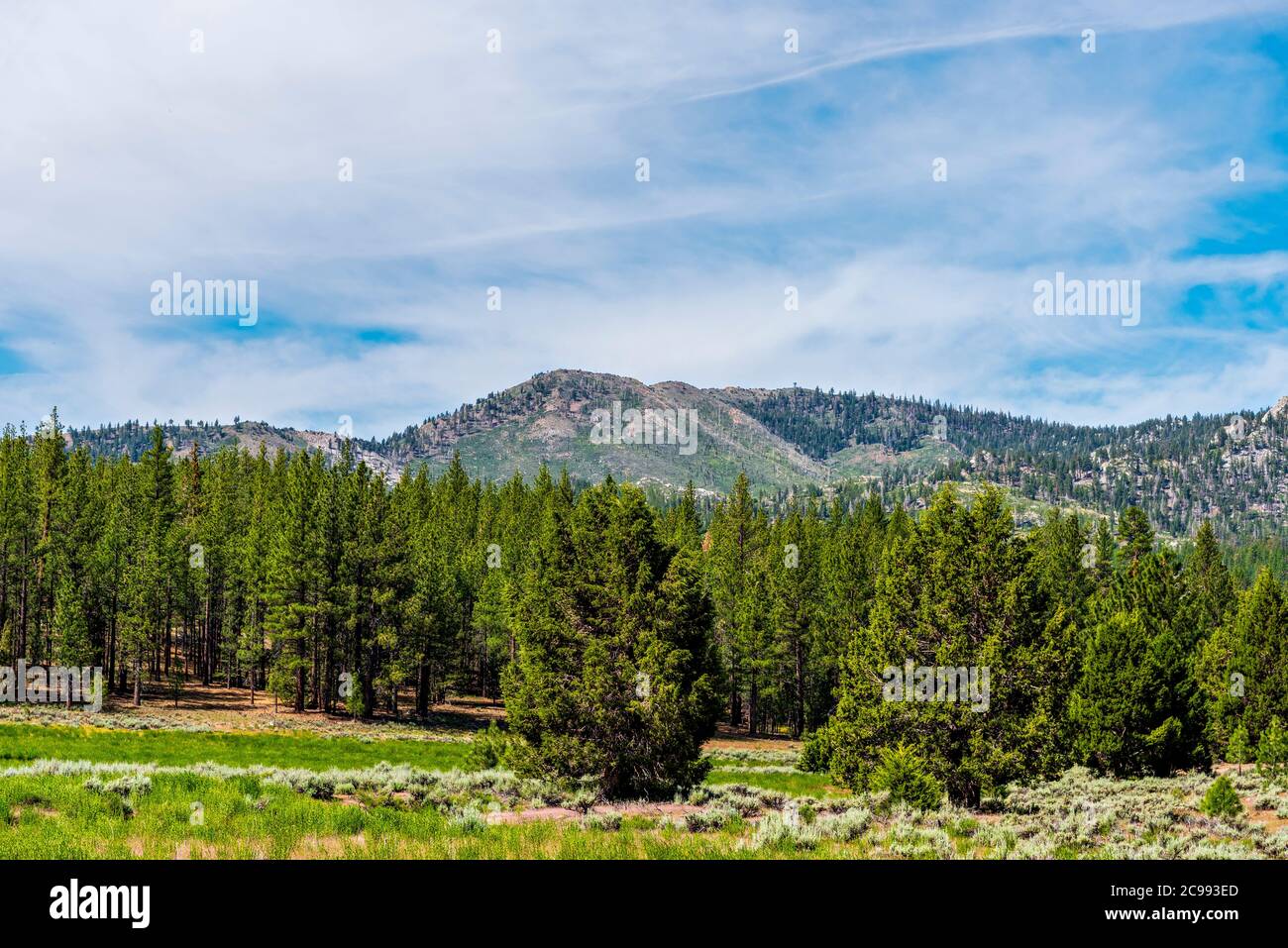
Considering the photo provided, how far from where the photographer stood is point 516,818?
59.8 ft

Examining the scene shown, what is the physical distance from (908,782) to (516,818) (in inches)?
419

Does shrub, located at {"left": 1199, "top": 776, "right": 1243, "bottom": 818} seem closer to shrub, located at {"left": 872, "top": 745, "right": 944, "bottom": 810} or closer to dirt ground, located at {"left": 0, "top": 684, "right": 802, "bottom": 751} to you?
shrub, located at {"left": 872, "top": 745, "right": 944, "bottom": 810}

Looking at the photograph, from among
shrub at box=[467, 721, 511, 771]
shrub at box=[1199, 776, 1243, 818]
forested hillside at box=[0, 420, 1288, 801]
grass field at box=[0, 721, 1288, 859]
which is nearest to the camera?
grass field at box=[0, 721, 1288, 859]

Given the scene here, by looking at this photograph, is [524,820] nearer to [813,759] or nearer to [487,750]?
[487,750]

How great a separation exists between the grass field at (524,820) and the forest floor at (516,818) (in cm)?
5

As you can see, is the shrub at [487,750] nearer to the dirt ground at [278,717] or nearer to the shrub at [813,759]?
the shrub at [813,759]

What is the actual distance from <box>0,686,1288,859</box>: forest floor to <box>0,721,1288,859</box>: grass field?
2.0 inches

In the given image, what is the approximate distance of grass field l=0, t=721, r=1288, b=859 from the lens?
12.6 meters

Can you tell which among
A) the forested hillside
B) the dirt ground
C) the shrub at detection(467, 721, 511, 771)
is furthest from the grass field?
the dirt ground

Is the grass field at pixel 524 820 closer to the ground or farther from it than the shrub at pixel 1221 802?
farther from it

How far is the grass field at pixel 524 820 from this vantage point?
12.6 m

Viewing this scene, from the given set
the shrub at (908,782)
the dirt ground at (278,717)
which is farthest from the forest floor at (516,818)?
the dirt ground at (278,717)
